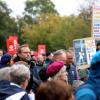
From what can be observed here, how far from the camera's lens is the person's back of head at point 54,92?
3.58m

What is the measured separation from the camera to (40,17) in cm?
8700

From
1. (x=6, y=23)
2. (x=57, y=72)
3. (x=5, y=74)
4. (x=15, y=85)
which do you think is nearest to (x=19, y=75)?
(x=5, y=74)

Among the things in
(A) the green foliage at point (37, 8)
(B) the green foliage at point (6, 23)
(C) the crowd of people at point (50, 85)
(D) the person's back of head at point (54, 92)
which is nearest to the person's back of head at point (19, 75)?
(C) the crowd of people at point (50, 85)

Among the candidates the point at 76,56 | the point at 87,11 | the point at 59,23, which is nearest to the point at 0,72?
the point at 76,56

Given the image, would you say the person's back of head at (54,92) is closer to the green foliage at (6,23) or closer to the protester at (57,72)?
the protester at (57,72)

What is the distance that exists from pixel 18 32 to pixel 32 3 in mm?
13122

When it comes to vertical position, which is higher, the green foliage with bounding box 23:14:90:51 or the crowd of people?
the crowd of people

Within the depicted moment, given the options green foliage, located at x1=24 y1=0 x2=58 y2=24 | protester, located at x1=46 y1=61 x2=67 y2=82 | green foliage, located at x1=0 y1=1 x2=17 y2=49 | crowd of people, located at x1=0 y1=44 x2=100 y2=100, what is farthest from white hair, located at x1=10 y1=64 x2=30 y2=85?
green foliage, located at x1=24 y1=0 x2=58 y2=24

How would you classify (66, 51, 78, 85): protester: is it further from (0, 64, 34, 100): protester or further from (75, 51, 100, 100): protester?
(75, 51, 100, 100): protester

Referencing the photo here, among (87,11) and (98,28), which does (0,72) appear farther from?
(87,11)

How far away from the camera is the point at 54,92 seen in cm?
360

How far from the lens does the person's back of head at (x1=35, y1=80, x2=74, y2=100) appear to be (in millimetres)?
3580

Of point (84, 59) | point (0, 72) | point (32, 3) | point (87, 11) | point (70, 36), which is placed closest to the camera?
point (0, 72)

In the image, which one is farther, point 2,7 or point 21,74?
point 2,7
